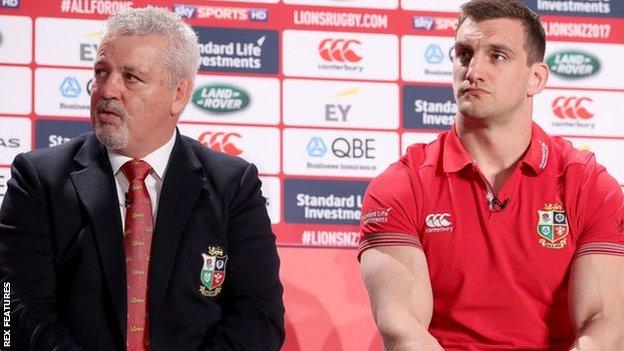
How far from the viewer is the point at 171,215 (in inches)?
107

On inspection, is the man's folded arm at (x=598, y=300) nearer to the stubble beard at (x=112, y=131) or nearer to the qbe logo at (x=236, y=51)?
the stubble beard at (x=112, y=131)

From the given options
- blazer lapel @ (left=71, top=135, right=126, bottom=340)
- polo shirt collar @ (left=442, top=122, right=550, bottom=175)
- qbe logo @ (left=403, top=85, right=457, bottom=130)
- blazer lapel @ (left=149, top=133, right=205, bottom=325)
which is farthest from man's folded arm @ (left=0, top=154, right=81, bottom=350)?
qbe logo @ (left=403, top=85, right=457, bottom=130)

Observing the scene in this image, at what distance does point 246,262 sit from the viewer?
2.77 m

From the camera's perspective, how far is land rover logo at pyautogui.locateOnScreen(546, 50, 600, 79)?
3.99 meters

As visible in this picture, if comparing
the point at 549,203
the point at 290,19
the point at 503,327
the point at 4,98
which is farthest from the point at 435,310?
the point at 4,98

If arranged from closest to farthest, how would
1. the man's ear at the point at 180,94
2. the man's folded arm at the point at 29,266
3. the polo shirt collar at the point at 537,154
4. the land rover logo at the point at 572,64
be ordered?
the man's folded arm at the point at 29,266, the man's ear at the point at 180,94, the polo shirt collar at the point at 537,154, the land rover logo at the point at 572,64

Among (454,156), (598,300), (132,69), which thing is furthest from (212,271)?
(598,300)

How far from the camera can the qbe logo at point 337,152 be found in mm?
3785

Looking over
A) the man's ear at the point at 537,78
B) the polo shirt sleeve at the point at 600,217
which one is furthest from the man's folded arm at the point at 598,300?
the man's ear at the point at 537,78

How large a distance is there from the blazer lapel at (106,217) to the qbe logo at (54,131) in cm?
93

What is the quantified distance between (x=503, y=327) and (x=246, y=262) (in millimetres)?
676

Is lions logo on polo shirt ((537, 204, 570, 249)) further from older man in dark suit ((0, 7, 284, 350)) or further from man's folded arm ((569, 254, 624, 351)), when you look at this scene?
older man in dark suit ((0, 7, 284, 350))

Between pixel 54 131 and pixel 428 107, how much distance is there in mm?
1256

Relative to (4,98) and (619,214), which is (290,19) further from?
(619,214)
